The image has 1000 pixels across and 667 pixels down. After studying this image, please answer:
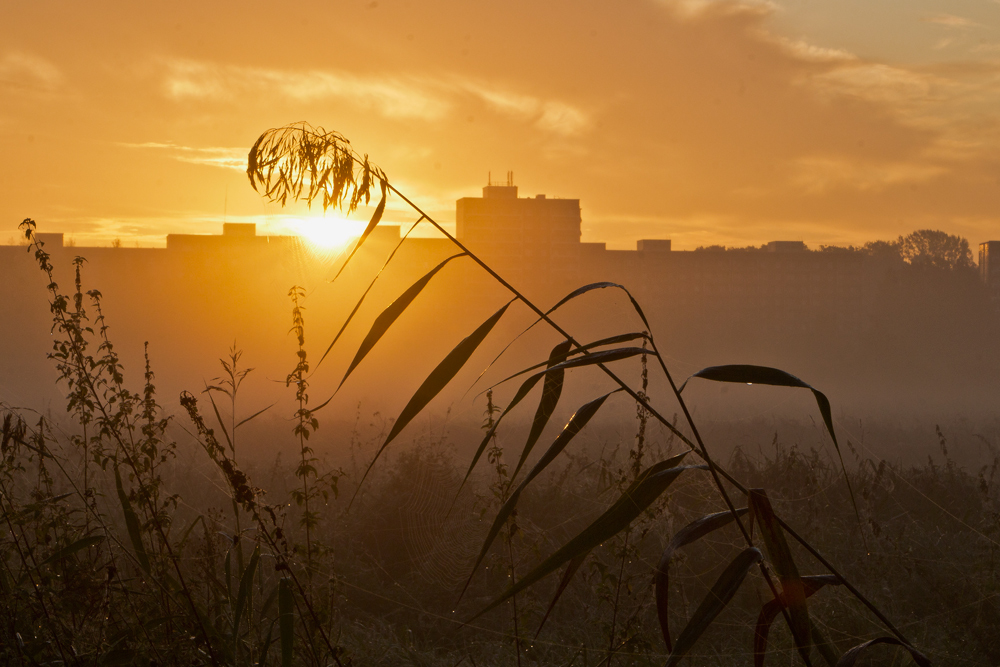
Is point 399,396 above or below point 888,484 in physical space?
below

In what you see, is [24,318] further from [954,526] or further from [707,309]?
[954,526]

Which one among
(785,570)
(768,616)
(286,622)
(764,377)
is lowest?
(286,622)

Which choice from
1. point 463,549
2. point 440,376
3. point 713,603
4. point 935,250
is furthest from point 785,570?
point 935,250

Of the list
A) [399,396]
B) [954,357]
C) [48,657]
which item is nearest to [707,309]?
[954,357]

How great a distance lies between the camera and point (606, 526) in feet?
2.88

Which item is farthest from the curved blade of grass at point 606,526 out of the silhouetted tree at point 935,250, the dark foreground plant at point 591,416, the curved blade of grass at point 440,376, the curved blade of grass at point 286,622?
the silhouetted tree at point 935,250

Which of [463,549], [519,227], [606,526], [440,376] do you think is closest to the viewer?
[606,526]

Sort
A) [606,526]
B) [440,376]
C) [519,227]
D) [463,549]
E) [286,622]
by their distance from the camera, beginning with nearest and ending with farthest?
[606,526] < [440,376] < [286,622] < [463,549] < [519,227]

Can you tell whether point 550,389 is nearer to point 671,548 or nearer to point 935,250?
point 671,548

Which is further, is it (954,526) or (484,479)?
(484,479)

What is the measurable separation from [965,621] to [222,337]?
31442 mm

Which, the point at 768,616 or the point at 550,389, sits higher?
the point at 550,389

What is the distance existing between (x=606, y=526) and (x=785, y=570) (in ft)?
0.78

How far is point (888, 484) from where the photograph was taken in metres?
6.21
